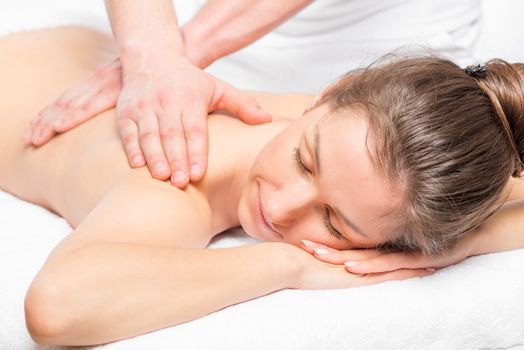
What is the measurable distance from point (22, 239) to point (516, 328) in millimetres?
857

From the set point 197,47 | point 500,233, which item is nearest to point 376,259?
point 500,233

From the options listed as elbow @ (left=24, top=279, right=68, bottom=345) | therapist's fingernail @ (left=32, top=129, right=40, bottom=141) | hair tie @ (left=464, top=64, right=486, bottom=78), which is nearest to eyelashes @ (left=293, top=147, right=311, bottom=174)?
hair tie @ (left=464, top=64, right=486, bottom=78)

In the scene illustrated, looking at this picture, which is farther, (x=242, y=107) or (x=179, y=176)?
(x=242, y=107)

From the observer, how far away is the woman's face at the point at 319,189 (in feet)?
4.65

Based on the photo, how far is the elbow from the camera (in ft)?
3.93

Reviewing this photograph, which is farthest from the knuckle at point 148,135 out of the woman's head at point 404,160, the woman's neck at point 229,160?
the woman's head at point 404,160

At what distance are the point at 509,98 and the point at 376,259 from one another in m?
0.35

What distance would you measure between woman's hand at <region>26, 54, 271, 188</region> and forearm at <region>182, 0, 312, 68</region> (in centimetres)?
17

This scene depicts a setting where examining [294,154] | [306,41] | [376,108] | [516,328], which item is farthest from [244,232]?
[306,41]

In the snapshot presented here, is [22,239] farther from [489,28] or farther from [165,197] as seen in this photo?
[489,28]

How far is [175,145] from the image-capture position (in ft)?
5.13

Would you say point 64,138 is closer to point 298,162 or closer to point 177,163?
point 177,163

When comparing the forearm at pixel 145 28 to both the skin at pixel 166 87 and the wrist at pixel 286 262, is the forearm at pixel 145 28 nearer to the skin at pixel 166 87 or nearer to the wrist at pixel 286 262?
the skin at pixel 166 87

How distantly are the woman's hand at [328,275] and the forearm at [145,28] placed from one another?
1.89ft
